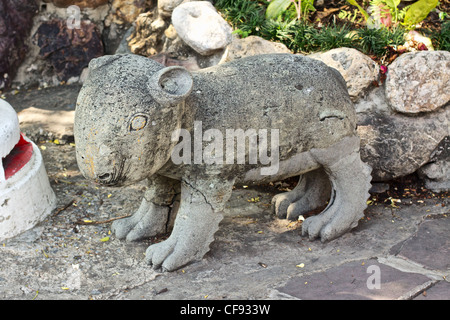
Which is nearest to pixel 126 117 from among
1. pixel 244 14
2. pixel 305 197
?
pixel 305 197

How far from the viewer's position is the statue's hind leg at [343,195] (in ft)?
11.0

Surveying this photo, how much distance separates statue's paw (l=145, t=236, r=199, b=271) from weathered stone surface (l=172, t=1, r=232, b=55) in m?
1.91

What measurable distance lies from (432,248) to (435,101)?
1149 mm

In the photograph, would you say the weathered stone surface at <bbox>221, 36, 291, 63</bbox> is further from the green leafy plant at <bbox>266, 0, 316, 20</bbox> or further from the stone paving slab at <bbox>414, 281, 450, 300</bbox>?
the stone paving slab at <bbox>414, 281, 450, 300</bbox>

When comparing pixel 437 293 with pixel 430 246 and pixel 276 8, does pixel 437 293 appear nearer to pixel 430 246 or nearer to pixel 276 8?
pixel 430 246

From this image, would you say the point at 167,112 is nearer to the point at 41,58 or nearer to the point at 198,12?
the point at 198,12

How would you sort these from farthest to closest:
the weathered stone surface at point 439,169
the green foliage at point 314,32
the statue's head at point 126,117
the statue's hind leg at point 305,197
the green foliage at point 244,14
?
the green foliage at point 244,14, the green foliage at point 314,32, the weathered stone surface at point 439,169, the statue's hind leg at point 305,197, the statue's head at point 126,117

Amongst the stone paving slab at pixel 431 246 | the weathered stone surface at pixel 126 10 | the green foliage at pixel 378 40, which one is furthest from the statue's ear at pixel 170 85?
the weathered stone surface at pixel 126 10

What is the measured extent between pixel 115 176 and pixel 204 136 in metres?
0.52

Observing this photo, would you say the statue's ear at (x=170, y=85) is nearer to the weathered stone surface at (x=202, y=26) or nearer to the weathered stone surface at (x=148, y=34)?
the weathered stone surface at (x=202, y=26)

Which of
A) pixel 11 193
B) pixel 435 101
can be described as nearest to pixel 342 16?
pixel 435 101

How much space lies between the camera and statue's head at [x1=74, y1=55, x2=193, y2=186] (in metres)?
2.62

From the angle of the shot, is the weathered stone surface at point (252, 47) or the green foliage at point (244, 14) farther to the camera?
the green foliage at point (244, 14)

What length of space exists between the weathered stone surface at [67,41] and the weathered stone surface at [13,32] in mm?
139
